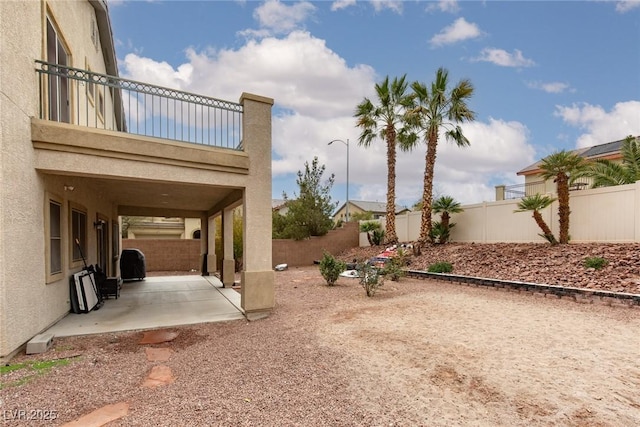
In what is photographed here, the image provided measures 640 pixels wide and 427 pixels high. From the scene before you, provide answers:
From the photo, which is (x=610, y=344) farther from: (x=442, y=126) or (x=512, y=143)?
(x=512, y=143)

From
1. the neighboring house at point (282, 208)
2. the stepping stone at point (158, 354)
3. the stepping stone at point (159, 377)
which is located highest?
the neighboring house at point (282, 208)

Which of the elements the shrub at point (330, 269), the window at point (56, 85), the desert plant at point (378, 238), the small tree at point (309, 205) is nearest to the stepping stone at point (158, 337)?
the window at point (56, 85)

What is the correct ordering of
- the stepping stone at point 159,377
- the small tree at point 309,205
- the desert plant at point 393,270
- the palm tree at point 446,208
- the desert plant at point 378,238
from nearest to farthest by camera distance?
the stepping stone at point 159,377 → the desert plant at point 393,270 → the palm tree at point 446,208 → the small tree at point 309,205 → the desert plant at point 378,238

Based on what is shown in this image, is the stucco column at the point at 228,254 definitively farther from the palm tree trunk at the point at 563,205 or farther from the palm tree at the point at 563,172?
the palm tree trunk at the point at 563,205

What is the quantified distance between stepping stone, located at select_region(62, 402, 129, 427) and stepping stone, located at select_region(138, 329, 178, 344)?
2.47 meters

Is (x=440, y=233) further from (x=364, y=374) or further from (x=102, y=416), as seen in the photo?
(x=102, y=416)

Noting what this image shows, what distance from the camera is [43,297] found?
6.19 metres

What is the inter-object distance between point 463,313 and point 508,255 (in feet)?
21.6

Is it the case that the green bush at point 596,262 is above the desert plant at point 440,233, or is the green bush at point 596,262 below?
below

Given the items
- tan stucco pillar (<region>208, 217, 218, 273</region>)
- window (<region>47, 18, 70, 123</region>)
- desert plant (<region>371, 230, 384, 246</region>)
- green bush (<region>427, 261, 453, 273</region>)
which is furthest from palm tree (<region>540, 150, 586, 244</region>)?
window (<region>47, 18, 70, 123</region>)

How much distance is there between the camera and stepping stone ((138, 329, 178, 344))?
6121mm

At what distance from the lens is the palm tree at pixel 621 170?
12705 millimetres

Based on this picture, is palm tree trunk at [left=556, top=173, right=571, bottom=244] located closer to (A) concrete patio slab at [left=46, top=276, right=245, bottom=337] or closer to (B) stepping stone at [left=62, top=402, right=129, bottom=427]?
(A) concrete patio slab at [left=46, top=276, right=245, bottom=337]

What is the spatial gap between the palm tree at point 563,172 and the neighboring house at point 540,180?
17.1 ft
